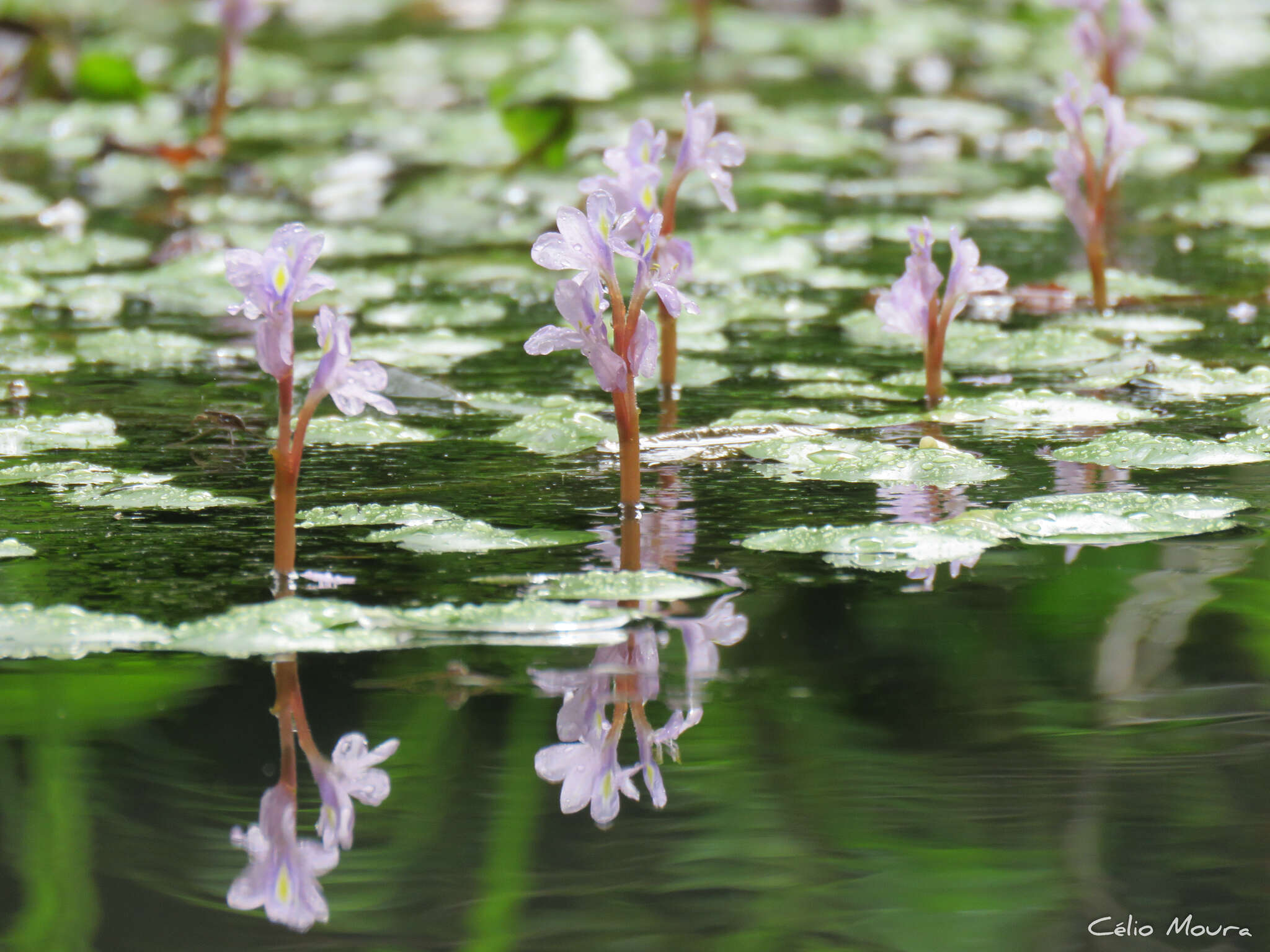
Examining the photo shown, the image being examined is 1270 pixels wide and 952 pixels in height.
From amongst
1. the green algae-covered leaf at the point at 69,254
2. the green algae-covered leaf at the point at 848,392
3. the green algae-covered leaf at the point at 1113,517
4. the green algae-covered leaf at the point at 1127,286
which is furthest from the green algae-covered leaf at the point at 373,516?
the green algae-covered leaf at the point at 69,254

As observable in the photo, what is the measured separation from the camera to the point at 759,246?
305 centimetres

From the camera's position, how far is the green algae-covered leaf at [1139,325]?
237cm

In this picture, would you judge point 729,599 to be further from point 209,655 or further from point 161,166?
point 161,166

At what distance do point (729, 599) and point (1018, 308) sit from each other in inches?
58.7

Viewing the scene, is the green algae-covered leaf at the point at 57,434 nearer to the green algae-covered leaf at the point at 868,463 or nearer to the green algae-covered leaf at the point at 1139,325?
the green algae-covered leaf at the point at 868,463

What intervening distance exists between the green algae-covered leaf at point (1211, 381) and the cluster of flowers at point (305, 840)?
1.30 meters

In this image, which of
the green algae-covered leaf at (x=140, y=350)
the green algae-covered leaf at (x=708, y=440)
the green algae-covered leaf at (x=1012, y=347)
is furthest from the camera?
the green algae-covered leaf at (x=140, y=350)

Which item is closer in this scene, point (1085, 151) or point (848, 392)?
point (848, 392)

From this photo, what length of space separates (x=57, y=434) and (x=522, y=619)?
86cm

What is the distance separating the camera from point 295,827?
94cm

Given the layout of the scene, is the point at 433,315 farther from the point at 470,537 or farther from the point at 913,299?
the point at 470,537

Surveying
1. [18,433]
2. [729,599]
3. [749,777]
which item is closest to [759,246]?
[18,433]

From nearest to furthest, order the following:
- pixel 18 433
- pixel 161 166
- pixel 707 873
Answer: pixel 707 873, pixel 18 433, pixel 161 166

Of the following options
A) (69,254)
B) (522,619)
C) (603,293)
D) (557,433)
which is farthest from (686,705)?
(69,254)
